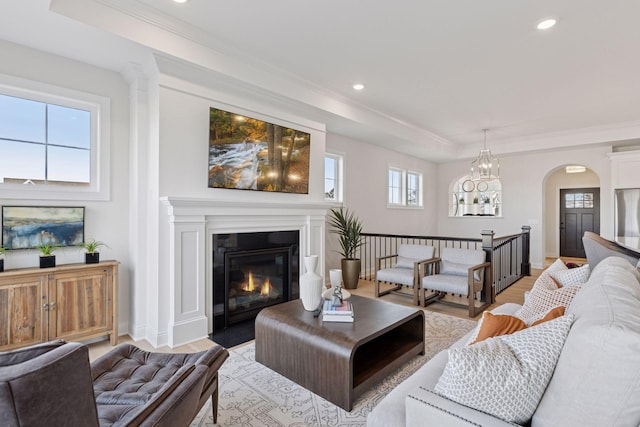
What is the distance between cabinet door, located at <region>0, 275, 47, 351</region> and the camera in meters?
2.59

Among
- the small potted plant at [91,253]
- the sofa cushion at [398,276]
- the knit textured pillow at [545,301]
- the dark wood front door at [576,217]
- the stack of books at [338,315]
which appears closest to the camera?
the knit textured pillow at [545,301]

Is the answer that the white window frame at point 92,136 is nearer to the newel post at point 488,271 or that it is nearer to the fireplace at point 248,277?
the fireplace at point 248,277

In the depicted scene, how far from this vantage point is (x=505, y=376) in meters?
1.09

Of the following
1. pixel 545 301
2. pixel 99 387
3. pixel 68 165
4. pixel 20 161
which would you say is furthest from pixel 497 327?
pixel 20 161

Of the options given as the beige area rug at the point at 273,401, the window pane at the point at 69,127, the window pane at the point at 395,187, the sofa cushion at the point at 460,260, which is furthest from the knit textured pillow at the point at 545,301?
the window pane at the point at 395,187

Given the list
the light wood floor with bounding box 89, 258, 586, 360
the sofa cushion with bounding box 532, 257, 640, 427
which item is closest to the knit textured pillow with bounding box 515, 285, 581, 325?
the sofa cushion with bounding box 532, 257, 640, 427

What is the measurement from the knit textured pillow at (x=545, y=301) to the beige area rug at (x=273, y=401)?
1028mm

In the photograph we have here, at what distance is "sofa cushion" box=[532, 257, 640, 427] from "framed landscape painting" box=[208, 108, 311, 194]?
3.23 m

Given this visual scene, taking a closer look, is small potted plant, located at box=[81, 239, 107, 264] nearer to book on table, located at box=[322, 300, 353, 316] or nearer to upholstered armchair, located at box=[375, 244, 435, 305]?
book on table, located at box=[322, 300, 353, 316]

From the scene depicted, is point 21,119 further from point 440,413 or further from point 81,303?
point 440,413

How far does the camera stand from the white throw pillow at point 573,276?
2273 millimetres

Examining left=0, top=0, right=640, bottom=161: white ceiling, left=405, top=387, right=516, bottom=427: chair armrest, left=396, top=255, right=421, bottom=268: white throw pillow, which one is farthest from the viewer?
left=396, top=255, right=421, bottom=268: white throw pillow

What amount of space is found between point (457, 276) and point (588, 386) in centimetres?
365

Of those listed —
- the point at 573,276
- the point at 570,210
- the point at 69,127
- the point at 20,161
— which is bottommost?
the point at 573,276
